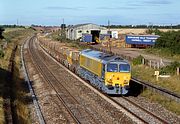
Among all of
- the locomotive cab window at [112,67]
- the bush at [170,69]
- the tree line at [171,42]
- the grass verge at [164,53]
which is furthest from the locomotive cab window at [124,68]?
the tree line at [171,42]

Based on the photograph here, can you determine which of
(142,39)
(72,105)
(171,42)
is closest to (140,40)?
(142,39)

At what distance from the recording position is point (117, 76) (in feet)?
88.9

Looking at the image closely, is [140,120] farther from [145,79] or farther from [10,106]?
[145,79]

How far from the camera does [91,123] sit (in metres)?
19.4

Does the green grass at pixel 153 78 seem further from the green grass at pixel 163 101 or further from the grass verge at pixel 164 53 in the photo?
the grass verge at pixel 164 53

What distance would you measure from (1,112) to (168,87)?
1481cm

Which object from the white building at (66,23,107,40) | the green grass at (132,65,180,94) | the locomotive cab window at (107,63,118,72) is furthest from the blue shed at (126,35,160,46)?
the locomotive cab window at (107,63,118,72)

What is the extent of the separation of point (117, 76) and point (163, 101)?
3.49m

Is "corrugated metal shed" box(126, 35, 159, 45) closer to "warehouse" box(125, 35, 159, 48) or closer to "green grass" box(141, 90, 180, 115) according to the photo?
"warehouse" box(125, 35, 159, 48)

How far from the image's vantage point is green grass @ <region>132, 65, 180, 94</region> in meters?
30.0

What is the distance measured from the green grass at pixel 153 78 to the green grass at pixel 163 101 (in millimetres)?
1860

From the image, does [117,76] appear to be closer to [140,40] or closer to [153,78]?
[153,78]

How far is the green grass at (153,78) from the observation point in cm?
3003

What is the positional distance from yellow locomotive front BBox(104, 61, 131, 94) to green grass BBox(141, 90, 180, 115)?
1754 mm
